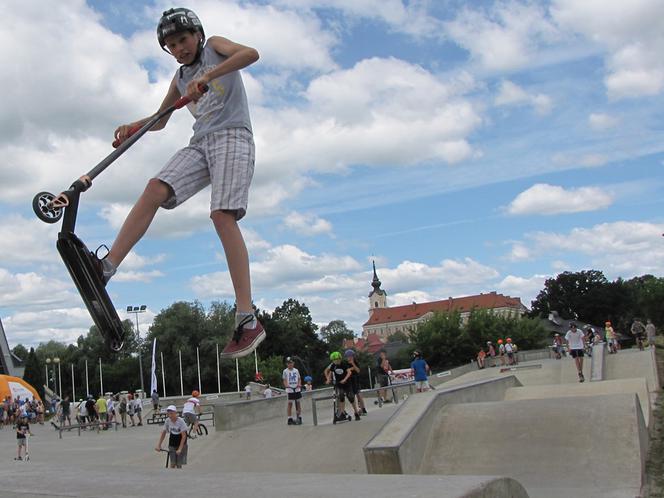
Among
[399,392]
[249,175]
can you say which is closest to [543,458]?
[249,175]

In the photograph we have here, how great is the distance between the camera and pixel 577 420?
11.7m

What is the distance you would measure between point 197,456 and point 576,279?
115m

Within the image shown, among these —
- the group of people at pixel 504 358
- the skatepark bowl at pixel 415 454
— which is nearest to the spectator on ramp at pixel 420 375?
the skatepark bowl at pixel 415 454

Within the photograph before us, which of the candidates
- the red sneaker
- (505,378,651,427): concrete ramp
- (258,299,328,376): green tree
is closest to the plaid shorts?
the red sneaker

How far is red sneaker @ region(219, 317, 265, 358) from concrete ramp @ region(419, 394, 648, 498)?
250 inches

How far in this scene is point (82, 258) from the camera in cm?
477

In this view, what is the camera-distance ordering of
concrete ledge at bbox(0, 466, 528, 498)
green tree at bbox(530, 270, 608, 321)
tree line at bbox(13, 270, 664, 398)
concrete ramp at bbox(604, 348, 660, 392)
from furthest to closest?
green tree at bbox(530, 270, 608, 321) < tree line at bbox(13, 270, 664, 398) < concrete ramp at bbox(604, 348, 660, 392) < concrete ledge at bbox(0, 466, 528, 498)

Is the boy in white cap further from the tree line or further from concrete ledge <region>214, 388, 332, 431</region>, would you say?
the tree line

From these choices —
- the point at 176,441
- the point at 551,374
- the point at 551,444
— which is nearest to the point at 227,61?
the point at 551,444

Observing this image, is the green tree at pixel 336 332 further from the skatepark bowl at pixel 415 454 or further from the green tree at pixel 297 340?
the skatepark bowl at pixel 415 454

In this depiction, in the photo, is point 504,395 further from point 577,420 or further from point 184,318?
point 184,318

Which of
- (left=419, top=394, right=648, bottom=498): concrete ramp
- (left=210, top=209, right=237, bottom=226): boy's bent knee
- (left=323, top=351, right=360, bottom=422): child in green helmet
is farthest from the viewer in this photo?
(left=323, top=351, right=360, bottom=422): child in green helmet

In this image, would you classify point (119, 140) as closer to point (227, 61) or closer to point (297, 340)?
point (227, 61)

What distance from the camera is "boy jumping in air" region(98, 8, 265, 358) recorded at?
505 cm
